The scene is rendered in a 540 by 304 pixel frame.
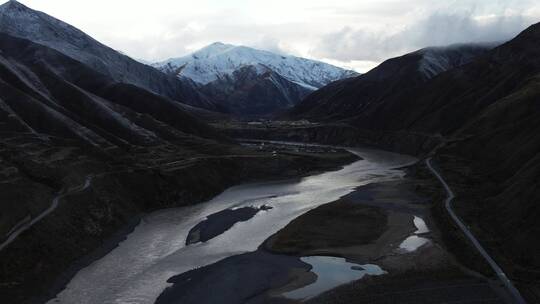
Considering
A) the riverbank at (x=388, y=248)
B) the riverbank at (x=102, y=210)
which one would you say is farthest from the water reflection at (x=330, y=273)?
the riverbank at (x=102, y=210)

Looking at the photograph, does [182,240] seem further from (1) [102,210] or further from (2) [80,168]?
(2) [80,168]

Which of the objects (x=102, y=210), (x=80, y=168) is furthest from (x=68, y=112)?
(x=102, y=210)

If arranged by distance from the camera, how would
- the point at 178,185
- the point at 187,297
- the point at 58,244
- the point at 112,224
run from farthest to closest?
the point at 178,185 < the point at 112,224 < the point at 58,244 < the point at 187,297

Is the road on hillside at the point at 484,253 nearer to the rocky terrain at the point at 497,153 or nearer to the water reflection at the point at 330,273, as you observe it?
the rocky terrain at the point at 497,153

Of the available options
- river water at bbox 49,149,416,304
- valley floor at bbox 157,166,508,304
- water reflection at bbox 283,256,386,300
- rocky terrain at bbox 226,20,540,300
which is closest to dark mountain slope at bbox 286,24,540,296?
rocky terrain at bbox 226,20,540,300

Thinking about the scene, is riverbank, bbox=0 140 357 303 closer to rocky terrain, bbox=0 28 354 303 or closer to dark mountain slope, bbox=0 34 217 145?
rocky terrain, bbox=0 28 354 303

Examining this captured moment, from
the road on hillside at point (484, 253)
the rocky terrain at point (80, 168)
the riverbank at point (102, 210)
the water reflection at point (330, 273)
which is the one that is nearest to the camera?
the road on hillside at point (484, 253)

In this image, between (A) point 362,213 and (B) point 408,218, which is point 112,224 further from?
(B) point 408,218

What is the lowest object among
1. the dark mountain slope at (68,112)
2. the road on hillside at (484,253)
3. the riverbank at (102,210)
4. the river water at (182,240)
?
the road on hillside at (484,253)

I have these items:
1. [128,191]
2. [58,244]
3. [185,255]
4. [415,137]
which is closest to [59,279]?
[58,244]
